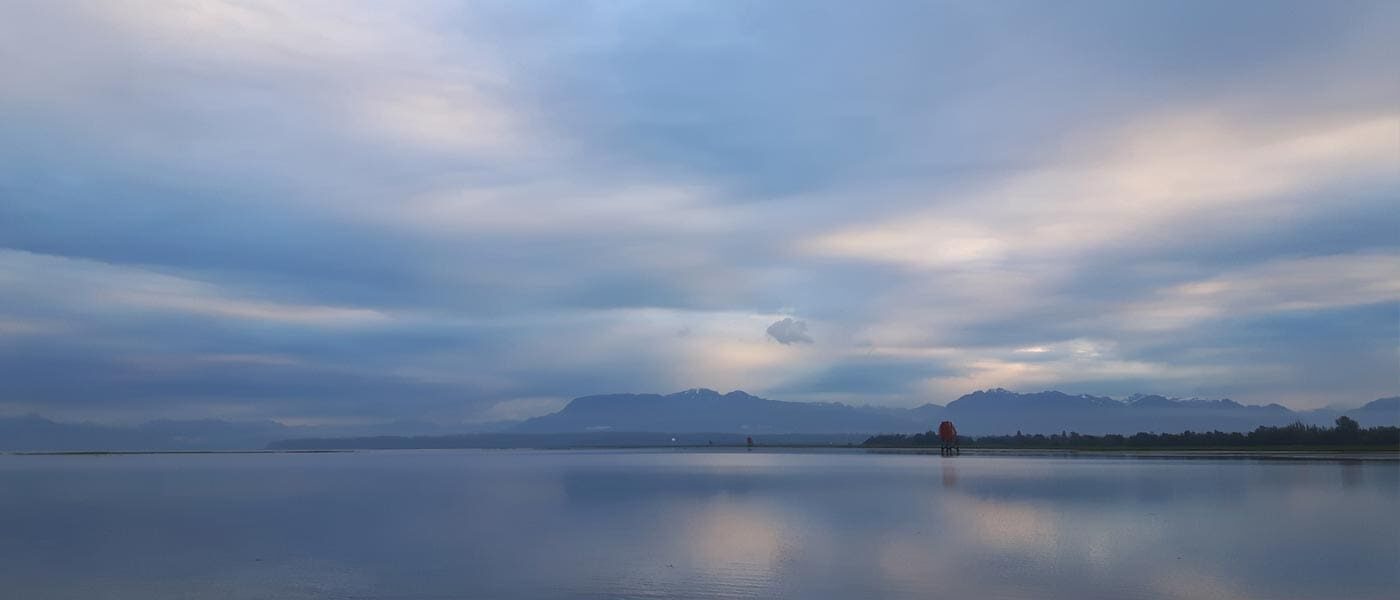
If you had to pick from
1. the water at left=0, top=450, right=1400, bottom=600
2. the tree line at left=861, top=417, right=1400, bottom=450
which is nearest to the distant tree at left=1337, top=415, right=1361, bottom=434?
the tree line at left=861, top=417, right=1400, bottom=450

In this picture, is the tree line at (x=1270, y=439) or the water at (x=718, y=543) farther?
the tree line at (x=1270, y=439)

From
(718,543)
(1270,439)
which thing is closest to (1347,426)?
(1270,439)

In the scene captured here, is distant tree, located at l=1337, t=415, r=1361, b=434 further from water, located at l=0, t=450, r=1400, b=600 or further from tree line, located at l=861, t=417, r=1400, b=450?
water, located at l=0, t=450, r=1400, b=600

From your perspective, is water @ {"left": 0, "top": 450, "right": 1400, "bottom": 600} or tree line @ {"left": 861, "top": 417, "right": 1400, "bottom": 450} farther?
tree line @ {"left": 861, "top": 417, "right": 1400, "bottom": 450}

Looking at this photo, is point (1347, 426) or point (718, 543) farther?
point (1347, 426)

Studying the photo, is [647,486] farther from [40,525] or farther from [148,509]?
[40,525]

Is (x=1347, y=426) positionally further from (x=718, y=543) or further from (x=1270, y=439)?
(x=718, y=543)

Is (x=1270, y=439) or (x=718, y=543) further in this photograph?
(x=1270, y=439)

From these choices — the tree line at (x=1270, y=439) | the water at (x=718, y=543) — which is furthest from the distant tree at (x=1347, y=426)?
the water at (x=718, y=543)

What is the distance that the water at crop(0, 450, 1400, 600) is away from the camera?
1942 centimetres

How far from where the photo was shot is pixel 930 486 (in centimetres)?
4922

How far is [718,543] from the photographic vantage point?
25.8 metres

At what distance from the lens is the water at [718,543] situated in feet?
63.7

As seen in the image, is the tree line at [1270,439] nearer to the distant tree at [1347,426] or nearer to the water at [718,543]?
the distant tree at [1347,426]
